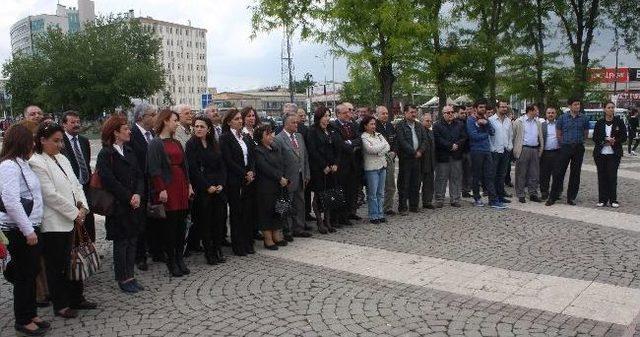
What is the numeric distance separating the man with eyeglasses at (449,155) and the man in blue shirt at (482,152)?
232mm

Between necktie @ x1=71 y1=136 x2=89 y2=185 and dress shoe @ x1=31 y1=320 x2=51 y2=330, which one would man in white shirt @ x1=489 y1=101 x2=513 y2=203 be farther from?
dress shoe @ x1=31 y1=320 x2=51 y2=330

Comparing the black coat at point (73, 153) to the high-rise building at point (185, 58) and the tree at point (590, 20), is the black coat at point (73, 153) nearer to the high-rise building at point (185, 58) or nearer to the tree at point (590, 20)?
the tree at point (590, 20)

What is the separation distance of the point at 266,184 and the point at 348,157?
6.14 feet

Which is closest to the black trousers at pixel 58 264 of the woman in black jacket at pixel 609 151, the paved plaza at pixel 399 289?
the paved plaza at pixel 399 289

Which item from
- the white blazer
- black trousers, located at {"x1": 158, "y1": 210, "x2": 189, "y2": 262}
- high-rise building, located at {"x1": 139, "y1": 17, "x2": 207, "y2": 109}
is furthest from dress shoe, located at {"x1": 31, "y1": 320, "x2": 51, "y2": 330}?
high-rise building, located at {"x1": 139, "y1": 17, "x2": 207, "y2": 109}

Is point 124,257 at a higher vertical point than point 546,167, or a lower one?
lower

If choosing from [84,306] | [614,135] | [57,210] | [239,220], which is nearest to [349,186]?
[239,220]

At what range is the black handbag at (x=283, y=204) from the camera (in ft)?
24.6

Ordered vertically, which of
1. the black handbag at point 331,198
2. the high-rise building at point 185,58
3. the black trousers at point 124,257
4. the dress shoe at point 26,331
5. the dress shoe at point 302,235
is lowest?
the dress shoe at point 26,331

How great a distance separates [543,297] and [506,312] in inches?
23.7

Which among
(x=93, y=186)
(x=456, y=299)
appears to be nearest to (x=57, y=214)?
(x=93, y=186)

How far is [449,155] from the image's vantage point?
1051cm

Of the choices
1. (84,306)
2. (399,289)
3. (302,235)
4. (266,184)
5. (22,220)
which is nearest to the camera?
(22,220)

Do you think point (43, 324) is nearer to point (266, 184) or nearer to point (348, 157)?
point (266, 184)
